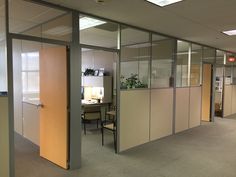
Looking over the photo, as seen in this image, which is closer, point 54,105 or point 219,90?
point 54,105

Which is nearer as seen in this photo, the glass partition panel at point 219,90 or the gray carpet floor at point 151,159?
the gray carpet floor at point 151,159

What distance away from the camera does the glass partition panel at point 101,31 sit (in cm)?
410

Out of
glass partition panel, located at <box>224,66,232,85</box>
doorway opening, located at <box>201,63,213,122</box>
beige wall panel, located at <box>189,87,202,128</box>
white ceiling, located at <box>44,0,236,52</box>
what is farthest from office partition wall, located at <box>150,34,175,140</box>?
glass partition panel, located at <box>224,66,232,85</box>

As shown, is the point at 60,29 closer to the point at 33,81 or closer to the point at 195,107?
the point at 33,81

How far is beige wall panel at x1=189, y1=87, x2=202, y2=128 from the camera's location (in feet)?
21.7

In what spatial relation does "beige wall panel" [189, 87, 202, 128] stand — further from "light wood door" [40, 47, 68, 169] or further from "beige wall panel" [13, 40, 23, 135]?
"beige wall panel" [13, 40, 23, 135]

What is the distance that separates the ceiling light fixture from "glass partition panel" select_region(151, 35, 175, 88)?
5.28 feet

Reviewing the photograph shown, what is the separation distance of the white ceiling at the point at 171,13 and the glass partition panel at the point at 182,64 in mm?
1301

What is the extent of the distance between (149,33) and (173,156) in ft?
9.44

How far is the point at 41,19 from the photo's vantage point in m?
3.85

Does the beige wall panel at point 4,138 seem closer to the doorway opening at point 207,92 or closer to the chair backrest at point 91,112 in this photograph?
the chair backrest at point 91,112

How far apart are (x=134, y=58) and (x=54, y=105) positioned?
229 centimetres

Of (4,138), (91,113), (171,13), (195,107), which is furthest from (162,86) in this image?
(4,138)

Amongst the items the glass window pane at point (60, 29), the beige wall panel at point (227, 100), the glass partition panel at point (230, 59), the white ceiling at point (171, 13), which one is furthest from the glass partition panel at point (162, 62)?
the beige wall panel at point (227, 100)
